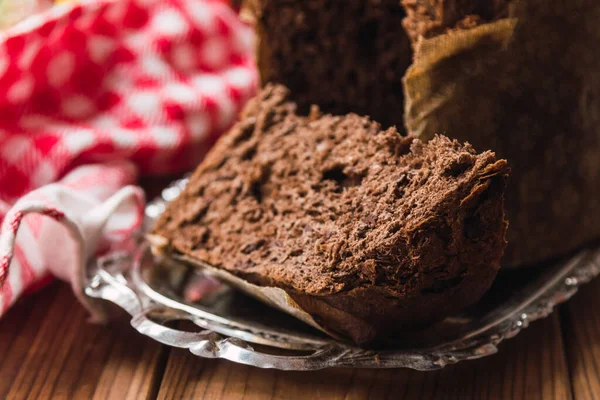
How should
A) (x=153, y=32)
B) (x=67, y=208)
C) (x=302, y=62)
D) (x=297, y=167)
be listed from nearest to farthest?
(x=297, y=167), (x=67, y=208), (x=302, y=62), (x=153, y=32)

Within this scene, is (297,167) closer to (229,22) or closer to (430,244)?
(430,244)

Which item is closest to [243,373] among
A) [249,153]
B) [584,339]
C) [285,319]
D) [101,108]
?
[285,319]

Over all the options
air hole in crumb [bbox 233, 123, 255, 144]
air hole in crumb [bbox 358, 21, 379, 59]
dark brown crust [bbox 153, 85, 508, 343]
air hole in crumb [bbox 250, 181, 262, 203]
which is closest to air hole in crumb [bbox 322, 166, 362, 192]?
dark brown crust [bbox 153, 85, 508, 343]

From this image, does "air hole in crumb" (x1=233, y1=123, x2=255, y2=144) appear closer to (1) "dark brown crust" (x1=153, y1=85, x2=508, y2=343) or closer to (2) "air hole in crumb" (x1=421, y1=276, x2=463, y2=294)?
(1) "dark brown crust" (x1=153, y1=85, x2=508, y2=343)

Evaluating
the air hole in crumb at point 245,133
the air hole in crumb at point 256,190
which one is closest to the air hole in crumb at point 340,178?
the air hole in crumb at point 256,190

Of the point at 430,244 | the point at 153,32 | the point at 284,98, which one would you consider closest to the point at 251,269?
the point at 430,244

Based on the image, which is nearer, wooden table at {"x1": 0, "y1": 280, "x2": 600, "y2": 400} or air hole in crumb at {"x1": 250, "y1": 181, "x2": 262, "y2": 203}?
wooden table at {"x1": 0, "y1": 280, "x2": 600, "y2": 400}

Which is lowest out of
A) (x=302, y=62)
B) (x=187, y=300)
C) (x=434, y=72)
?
(x=187, y=300)
